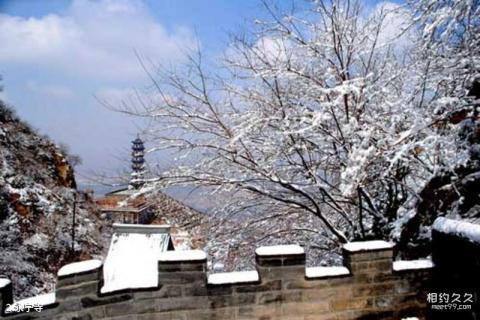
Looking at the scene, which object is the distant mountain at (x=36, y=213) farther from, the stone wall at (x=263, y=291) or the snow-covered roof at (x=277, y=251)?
the snow-covered roof at (x=277, y=251)

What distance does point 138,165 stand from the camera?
5.38 m

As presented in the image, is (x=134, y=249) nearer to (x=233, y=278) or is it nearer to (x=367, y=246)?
(x=233, y=278)

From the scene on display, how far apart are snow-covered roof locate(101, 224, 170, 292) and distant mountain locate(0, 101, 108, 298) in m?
10.7

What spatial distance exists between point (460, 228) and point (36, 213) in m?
23.2

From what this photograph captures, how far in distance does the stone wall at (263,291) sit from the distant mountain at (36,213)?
16441 mm

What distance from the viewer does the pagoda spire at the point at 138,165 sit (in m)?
5.22

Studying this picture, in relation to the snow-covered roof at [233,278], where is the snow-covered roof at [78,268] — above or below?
above

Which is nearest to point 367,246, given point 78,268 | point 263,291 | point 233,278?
point 263,291

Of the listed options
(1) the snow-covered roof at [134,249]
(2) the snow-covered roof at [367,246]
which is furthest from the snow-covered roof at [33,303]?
(1) the snow-covered roof at [134,249]

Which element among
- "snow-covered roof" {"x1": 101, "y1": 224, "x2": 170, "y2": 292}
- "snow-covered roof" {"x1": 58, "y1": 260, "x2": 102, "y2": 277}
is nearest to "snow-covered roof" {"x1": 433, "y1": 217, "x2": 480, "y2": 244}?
"snow-covered roof" {"x1": 58, "y1": 260, "x2": 102, "y2": 277}

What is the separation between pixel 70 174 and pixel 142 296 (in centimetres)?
2590

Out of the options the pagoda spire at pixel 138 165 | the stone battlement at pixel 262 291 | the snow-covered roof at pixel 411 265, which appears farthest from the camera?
the pagoda spire at pixel 138 165

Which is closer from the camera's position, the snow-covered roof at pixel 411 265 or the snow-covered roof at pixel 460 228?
the snow-covered roof at pixel 460 228

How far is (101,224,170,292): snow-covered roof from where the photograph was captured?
7.44 meters
